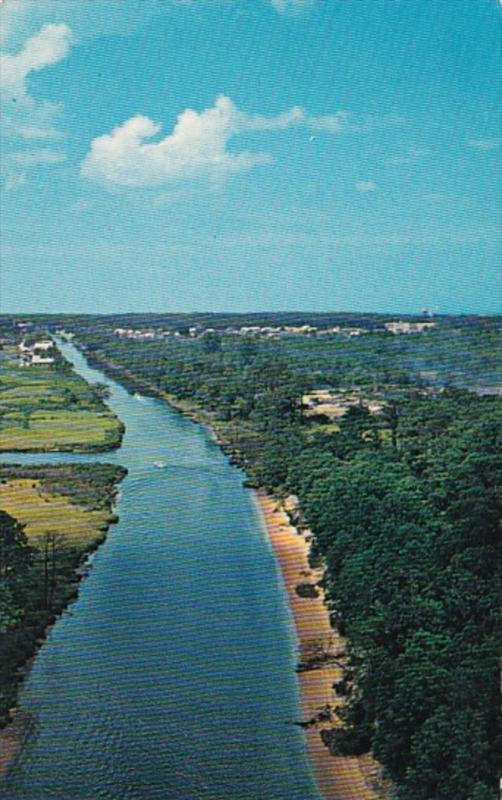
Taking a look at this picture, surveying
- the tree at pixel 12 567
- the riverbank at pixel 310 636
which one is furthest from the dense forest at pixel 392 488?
the tree at pixel 12 567

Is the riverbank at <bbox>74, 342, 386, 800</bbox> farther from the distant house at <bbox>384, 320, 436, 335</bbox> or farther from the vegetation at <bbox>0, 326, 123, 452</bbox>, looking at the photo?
the distant house at <bbox>384, 320, 436, 335</bbox>

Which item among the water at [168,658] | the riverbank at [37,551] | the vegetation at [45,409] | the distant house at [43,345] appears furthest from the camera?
the distant house at [43,345]

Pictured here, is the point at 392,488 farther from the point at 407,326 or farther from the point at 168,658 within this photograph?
the point at 407,326

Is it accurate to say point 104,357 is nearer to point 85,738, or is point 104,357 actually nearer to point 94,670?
point 94,670

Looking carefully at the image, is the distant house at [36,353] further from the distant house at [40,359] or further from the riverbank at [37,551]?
the riverbank at [37,551]

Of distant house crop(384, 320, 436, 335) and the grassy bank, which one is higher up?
distant house crop(384, 320, 436, 335)

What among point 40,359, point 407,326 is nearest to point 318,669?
point 40,359

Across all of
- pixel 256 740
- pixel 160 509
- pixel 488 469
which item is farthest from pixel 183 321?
pixel 256 740

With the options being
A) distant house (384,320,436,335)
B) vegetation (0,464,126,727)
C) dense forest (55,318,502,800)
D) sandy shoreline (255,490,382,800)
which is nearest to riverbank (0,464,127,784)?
vegetation (0,464,126,727)
